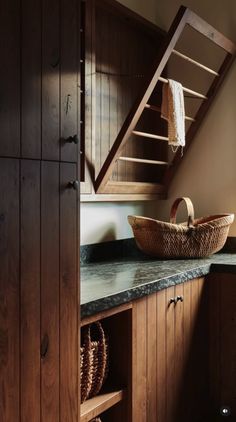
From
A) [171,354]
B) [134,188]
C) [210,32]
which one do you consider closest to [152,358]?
[171,354]

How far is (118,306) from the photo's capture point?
70.4 inches

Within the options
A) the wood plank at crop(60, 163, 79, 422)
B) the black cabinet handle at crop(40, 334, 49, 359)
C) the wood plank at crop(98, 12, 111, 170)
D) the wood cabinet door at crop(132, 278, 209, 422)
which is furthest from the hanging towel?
the black cabinet handle at crop(40, 334, 49, 359)

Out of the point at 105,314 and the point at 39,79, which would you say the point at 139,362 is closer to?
the point at 105,314

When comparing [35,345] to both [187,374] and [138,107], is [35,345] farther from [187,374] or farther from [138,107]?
[138,107]

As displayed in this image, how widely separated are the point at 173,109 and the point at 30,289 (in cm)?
158

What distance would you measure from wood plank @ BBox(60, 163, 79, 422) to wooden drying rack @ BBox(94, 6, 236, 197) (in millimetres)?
1101

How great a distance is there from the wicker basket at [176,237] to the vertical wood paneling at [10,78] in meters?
1.50

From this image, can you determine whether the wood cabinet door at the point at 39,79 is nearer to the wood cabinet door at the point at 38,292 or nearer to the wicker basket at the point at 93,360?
the wood cabinet door at the point at 38,292

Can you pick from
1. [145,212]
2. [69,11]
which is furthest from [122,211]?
[69,11]

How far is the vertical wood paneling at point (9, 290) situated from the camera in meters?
1.21

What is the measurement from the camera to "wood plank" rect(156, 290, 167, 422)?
2.08 metres

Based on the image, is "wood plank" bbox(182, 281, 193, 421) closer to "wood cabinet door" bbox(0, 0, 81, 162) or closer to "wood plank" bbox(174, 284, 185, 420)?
"wood plank" bbox(174, 284, 185, 420)

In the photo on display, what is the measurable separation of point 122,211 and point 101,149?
1.49ft

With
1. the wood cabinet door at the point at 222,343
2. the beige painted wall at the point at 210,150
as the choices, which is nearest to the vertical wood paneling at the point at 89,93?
the beige painted wall at the point at 210,150
